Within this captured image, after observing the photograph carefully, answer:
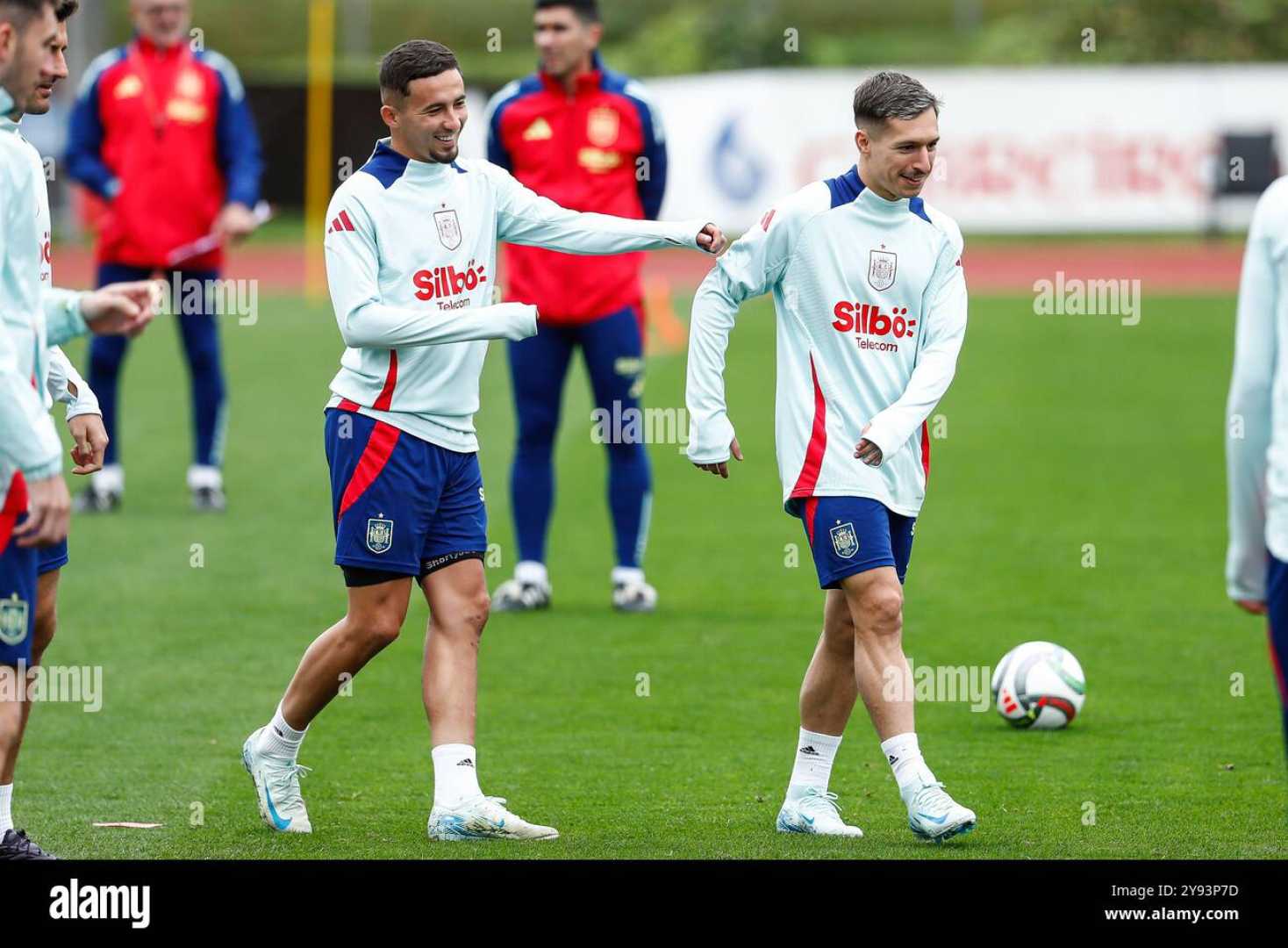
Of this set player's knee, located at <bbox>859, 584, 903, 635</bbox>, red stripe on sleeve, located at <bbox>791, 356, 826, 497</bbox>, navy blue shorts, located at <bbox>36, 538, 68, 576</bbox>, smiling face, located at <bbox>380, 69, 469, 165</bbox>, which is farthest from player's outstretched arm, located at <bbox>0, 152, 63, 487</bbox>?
player's knee, located at <bbox>859, 584, 903, 635</bbox>

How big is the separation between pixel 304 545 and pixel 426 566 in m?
5.27

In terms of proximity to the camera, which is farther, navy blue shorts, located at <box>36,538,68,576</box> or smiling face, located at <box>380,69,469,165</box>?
smiling face, located at <box>380,69,469,165</box>

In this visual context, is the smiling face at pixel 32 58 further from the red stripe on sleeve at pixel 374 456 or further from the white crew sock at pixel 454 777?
the white crew sock at pixel 454 777

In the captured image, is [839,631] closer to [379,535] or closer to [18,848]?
[379,535]

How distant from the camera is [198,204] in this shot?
11742mm

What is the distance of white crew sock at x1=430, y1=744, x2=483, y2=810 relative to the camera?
18.1 feet

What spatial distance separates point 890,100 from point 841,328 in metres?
0.62

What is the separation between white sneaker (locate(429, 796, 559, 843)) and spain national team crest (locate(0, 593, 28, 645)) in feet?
4.17

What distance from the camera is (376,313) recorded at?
5.39 metres

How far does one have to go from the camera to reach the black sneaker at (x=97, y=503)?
459 inches

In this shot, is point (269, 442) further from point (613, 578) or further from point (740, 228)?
point (740, 228)

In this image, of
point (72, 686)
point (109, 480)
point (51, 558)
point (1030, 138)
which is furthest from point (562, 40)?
point (1030, 138)

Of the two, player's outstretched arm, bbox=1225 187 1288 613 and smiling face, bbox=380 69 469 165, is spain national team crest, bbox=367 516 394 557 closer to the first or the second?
smiling face, bbox=380 69 469 165
